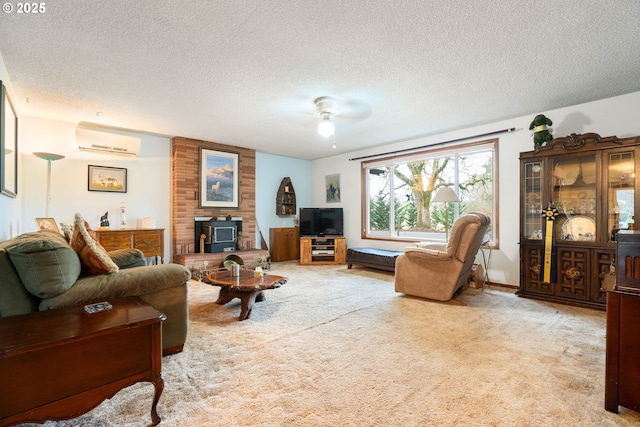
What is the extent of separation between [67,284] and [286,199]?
5.19 m

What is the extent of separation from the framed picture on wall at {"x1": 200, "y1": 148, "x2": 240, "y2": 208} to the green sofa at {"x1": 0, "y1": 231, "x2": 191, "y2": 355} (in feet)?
11.5

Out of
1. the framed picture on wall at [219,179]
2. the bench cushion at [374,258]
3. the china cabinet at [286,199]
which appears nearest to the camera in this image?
the bench cushion at [374,258]

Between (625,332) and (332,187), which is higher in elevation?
(332,187)

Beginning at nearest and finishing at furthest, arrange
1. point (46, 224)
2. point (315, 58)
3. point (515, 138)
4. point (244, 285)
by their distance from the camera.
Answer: point (315, 58)
point (244, 285)
point (46, 224)
point (515, 138)

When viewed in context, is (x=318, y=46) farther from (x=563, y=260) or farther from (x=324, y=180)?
(x=324, y=180)

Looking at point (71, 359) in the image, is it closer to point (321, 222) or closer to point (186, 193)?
point (186, 193)

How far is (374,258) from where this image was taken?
17.0ft

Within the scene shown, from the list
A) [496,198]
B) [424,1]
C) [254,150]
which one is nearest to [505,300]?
[496,198]

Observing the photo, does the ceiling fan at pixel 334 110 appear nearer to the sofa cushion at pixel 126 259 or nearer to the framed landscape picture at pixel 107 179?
the sofa cushion at pixel 126 259

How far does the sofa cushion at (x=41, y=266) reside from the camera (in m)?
1.62

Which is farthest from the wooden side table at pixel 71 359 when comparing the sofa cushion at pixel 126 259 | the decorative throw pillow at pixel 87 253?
the sofa cushion at pixel 126 259

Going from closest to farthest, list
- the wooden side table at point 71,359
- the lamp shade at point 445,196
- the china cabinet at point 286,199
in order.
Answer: the wooden side table at point 71,359, the lamp shade at point 445,196, the china cabinet at point 286,199

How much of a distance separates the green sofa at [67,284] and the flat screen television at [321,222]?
13.5ft

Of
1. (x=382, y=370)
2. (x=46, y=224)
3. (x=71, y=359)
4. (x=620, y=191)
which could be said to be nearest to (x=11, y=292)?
(x=71, y=359)
